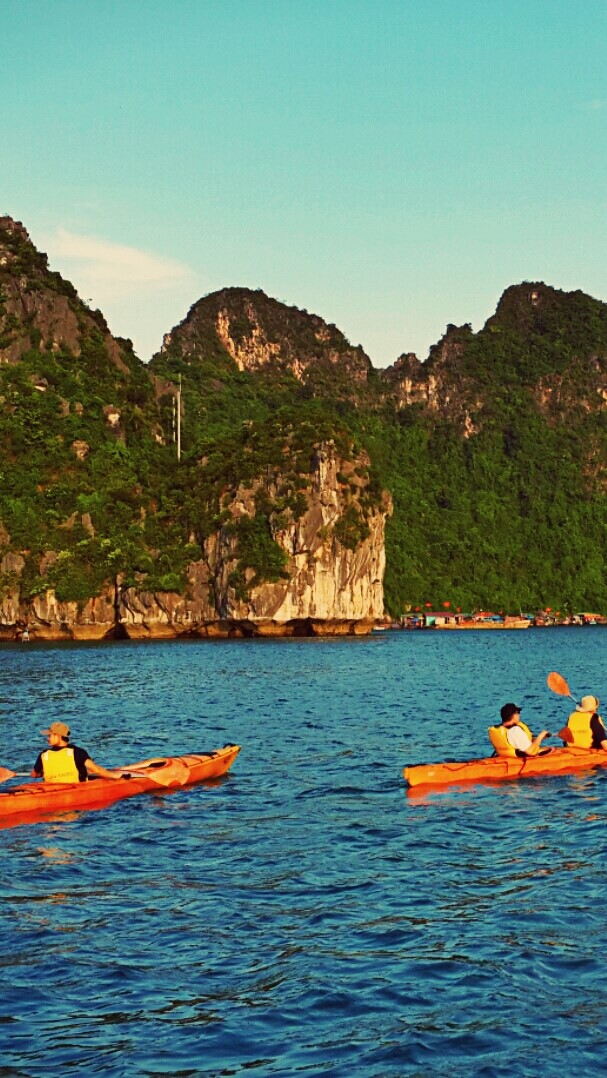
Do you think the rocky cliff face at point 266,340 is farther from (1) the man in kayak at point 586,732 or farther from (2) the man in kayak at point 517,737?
(2) the man in kayak at point 517,737

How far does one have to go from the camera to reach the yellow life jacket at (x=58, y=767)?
16891 mm

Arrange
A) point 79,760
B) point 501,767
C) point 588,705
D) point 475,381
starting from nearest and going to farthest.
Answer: point 79,760 < point 501,767 < point 588,705 < point 475,381

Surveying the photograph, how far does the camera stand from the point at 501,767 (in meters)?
18.9

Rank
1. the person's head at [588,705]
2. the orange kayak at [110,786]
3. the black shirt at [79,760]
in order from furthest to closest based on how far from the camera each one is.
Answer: the person's head at [588,705], the black shirt at [79,760], the orange kayak at [110,786]

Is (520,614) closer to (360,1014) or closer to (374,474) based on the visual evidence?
(374,474)

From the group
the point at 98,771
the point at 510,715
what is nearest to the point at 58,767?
the point at 98,771

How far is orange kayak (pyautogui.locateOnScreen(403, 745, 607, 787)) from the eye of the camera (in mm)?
18047

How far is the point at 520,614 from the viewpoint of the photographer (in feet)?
483

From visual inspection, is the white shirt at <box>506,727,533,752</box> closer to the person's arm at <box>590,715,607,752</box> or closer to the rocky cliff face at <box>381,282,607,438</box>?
the person's arm at <box>590,715,607,752</box>

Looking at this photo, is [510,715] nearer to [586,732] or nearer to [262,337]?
[586,732]

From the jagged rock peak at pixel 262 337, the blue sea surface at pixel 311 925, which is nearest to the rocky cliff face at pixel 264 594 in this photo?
the blue sea surface at pixel 311 925

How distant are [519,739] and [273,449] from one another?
85.2 meters

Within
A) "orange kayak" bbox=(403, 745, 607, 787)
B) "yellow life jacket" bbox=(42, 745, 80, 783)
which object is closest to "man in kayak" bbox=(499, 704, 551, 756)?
"orange kayak" bbox=(403, 745, 607, 787)

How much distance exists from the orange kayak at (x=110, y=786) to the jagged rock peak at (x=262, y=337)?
510ft
